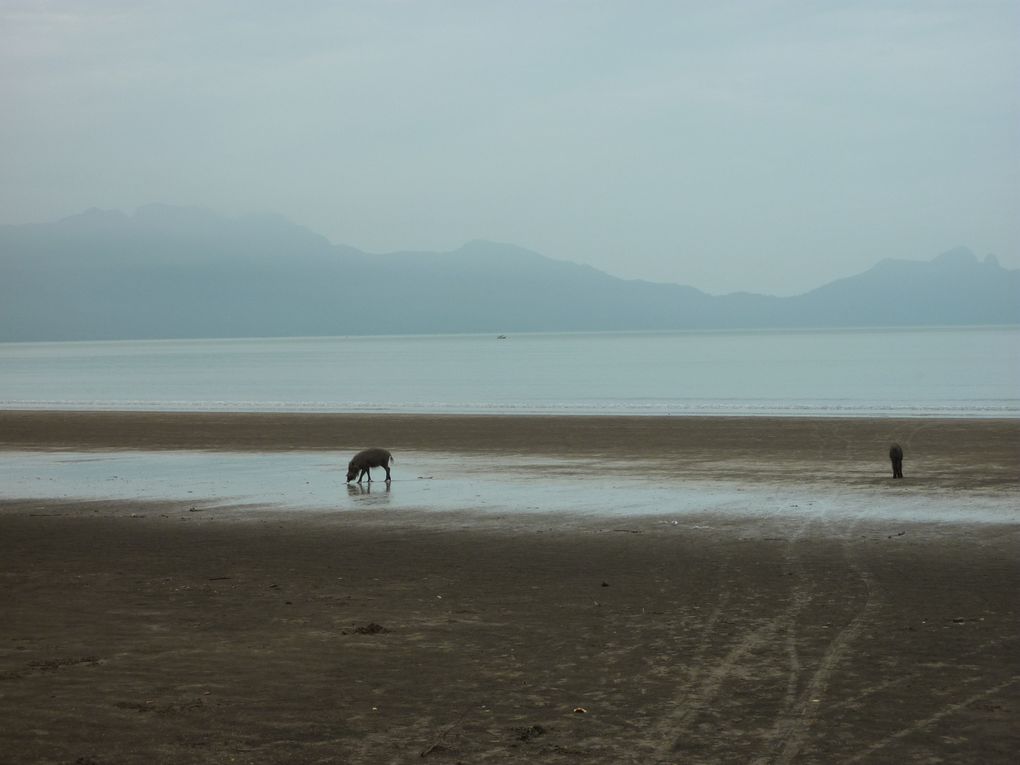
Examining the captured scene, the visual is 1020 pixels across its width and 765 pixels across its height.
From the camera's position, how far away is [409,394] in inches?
2648

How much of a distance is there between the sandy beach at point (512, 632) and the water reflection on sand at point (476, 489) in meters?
0.28

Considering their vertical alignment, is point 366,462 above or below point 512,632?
above

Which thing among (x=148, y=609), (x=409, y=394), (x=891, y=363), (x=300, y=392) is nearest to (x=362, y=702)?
(x=148, y=609)

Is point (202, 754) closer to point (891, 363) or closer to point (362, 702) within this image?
point (362, 702)

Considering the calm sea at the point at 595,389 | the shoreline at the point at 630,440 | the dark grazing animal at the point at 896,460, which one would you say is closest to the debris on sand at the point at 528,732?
the shoreline at the point at 630,440

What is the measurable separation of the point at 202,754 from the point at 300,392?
2567 inches

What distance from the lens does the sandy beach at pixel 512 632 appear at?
768 cm

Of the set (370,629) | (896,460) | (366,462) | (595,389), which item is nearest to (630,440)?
(896,460)

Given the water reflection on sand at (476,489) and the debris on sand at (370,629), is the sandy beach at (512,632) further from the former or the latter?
the water reflection on sand at (476,489)

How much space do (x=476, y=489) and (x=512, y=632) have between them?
11678 millimetres

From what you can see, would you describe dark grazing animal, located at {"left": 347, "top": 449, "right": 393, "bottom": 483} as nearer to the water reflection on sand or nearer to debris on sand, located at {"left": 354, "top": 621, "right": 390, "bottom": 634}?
the water reflection on sand

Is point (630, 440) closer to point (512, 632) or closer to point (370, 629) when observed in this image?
point (512, 632)

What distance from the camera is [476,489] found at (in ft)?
73.4

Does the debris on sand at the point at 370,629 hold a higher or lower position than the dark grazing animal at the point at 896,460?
lower
